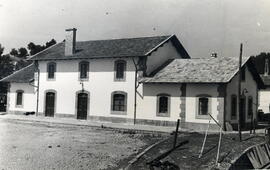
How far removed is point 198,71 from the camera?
88.6 feet

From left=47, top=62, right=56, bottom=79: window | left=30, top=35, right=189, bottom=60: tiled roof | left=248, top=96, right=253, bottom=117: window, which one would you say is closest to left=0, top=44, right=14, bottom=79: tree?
left=30, top=35, right=189, bottom=60: tiled roof

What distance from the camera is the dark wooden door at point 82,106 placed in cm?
3083

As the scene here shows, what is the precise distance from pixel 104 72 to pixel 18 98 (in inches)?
409

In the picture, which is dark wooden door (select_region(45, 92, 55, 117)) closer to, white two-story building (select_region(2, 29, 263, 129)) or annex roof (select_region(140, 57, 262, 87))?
white two-story building (select_region(2, 29, 263, 129))

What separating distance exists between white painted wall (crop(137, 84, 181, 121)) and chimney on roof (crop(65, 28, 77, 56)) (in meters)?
8.11

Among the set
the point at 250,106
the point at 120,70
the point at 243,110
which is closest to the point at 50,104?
the point at 120,70

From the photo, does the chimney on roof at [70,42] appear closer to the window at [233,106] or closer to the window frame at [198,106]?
the window frame at [198,106]

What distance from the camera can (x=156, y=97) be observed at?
27.5m

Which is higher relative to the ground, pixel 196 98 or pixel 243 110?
pixel 196 98

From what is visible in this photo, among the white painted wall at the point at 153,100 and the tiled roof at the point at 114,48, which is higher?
the tiled roof at the point at 114,48

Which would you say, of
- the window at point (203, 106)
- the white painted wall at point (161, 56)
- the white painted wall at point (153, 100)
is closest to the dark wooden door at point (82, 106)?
the white painted wall at point (153, 100)

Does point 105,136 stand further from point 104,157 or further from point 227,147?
point 227,147

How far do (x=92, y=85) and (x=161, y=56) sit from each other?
602cm

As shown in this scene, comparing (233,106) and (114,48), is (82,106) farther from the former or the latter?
(233,106)
